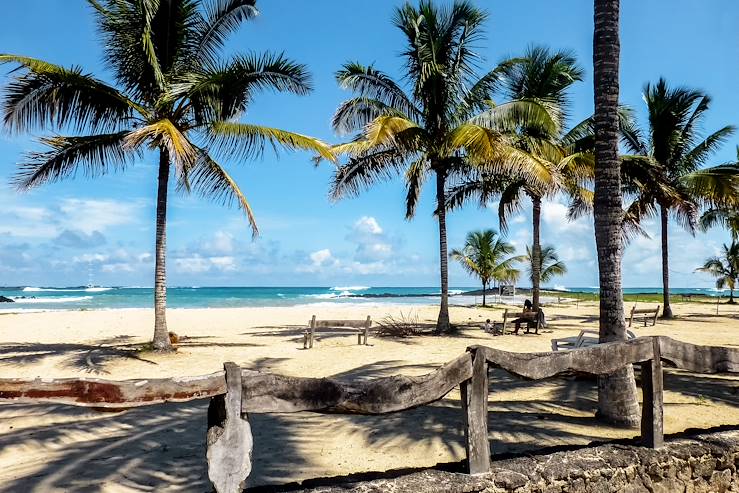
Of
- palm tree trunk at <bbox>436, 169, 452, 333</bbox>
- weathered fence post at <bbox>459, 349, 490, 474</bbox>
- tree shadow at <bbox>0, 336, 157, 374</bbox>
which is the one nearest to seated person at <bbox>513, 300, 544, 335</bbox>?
palm tree trunk at <bbox>436, 169, 452, 333</bbox>

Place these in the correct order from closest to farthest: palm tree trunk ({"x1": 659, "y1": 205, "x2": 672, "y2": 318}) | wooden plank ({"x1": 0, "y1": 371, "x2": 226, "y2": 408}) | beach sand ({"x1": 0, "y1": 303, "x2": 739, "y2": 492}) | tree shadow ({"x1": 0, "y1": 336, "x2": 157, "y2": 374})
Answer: wooden plank ({"x1": 0, "y1": 371, "x2": 226, "y2": 408}), beach sand ({"x1": 0, "y1": 303, "x2": 739, "y2": 492}), tree shadow ({"x1": 0, "y1": 336, "x2": 157, "y2": 374}), palm tree trunk ({"x1": 659, "y1": 205, "x2": 672, "y2": 318})

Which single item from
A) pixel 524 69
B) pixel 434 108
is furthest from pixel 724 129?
pixel 434 108

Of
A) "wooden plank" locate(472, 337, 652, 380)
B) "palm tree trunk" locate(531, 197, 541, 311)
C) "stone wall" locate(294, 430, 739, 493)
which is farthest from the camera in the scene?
"palm tree trunk" locate(531, 197, 541, 311)

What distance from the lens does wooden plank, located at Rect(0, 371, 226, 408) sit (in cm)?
262

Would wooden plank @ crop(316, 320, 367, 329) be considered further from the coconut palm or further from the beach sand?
the coconut palm

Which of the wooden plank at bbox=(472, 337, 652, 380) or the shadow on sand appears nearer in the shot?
the wooden plank at bbox=(472, 337, 652, 380)

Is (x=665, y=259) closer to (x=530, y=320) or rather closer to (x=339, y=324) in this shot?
(x=530, y=320)

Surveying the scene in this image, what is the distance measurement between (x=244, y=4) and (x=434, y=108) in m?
6.47

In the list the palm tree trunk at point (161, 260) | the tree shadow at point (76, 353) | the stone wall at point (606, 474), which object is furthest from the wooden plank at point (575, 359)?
the palm tree trunk at point (161, 260)

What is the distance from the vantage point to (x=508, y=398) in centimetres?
751

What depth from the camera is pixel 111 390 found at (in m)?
2.75

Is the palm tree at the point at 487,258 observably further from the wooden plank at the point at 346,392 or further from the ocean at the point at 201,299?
the wooden plank at the point at 346,392

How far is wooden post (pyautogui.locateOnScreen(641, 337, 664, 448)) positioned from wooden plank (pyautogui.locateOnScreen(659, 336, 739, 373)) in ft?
0.49

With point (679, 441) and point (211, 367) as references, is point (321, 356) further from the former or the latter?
point (679, 441)
